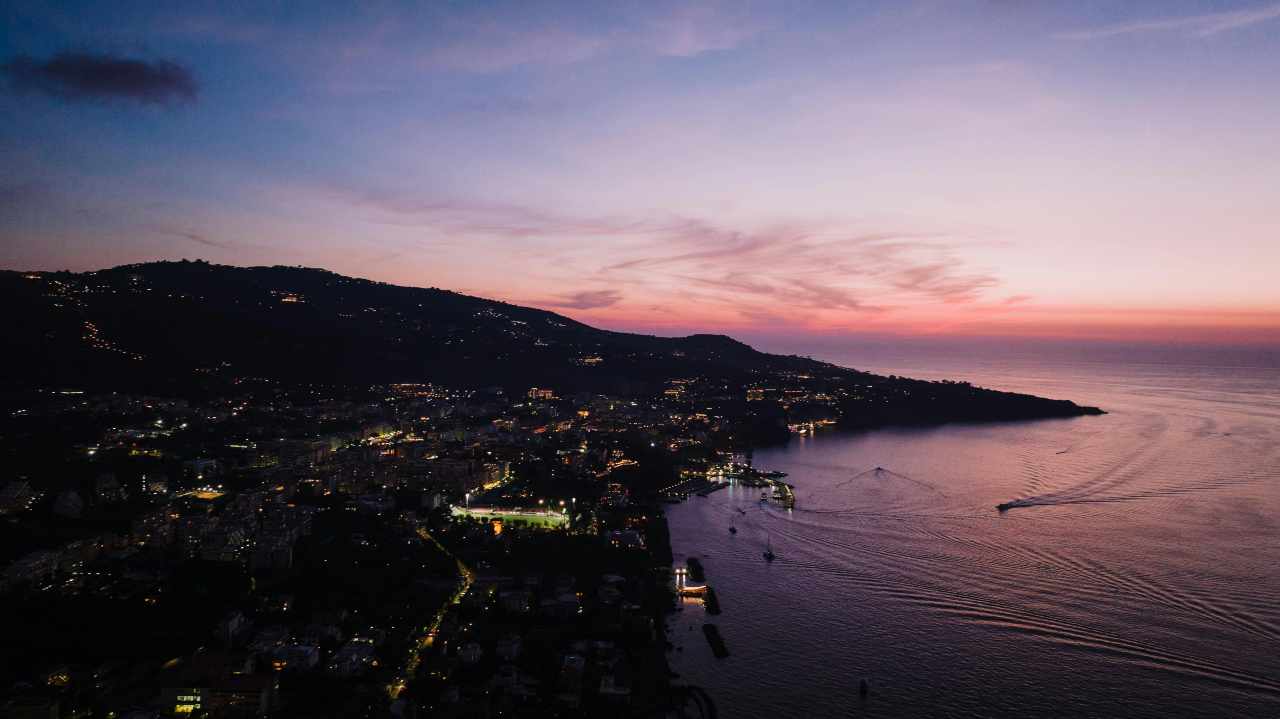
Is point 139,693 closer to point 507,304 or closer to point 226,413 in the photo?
point 226,413

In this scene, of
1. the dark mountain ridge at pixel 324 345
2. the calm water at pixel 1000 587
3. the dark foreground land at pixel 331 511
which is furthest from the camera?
the dark mountain ridge at pixel 324 345

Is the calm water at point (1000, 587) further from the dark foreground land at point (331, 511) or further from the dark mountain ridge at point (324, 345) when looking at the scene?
the dark mountain ridge at point (324, 345)

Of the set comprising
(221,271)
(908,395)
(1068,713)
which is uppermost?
(221,271)

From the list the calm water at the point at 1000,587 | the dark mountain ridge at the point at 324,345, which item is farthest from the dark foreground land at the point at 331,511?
the calm water at the point at 1000,587

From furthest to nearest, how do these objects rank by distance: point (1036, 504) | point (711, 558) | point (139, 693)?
point (1036, 504)
point (711, 558)
point (139, 693)

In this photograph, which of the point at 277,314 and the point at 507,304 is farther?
the point at 507,304

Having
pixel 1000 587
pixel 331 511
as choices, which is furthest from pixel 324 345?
pixel 1000 587

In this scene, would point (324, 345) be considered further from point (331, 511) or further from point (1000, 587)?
point (1000, 587)

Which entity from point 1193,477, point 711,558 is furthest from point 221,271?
point 1193,477
